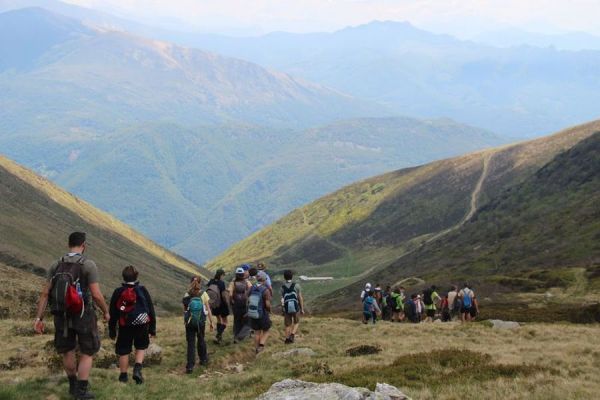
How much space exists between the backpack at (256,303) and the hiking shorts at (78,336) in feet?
29.4

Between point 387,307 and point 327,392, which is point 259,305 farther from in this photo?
point 387,307

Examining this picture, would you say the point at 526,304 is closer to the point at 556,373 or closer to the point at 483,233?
the point at 556,373

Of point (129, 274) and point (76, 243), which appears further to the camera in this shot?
point (129, 274)

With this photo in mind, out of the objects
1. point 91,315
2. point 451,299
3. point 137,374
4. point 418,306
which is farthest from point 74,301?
point 451,299

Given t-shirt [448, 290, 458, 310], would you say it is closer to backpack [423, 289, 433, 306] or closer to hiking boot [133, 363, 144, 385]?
backpack [423, 289, 433, 306]

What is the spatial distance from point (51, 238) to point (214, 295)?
88.2 m

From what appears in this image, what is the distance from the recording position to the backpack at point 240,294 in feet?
84.0

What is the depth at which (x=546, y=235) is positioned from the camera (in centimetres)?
11188

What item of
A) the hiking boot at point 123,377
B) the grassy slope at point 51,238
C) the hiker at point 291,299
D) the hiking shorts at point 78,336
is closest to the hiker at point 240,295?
the hiker at point 291,299

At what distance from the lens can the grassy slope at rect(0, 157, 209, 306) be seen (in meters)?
90.1

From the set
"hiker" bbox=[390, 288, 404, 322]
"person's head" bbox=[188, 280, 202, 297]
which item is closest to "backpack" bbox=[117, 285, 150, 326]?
"person's head" bbox=[188, 280, 202, 297]

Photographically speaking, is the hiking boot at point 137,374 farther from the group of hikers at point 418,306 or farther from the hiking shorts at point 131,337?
the group of hikers at point 418,306

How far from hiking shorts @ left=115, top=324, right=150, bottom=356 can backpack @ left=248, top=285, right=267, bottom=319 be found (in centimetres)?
683

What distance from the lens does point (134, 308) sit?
17.0 meters
